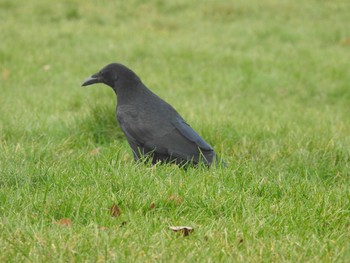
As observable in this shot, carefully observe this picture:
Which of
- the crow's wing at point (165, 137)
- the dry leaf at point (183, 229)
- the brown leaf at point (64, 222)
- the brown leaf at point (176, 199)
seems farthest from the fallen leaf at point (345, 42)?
the brown leaf at point (64, 222)

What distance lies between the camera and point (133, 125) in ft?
16.1

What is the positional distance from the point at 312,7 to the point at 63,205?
12.8 metres

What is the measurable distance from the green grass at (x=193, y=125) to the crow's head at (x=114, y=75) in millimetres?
542

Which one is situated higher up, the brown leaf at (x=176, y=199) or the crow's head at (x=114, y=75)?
the crow's head at (x=114, y=75)

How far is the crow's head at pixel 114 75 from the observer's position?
5.32 m

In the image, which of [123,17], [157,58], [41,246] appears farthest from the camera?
[123,17]

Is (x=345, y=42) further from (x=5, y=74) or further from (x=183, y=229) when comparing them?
(x=183, y=229)

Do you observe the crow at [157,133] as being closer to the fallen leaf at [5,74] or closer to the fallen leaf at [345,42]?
the fallen leaf at [5,74]

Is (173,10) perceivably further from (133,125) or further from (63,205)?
(63,205)

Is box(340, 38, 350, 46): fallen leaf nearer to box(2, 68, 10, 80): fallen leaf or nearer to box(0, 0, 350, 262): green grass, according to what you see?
box(0, 0, 350, 262): green grass

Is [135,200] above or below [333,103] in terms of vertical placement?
above

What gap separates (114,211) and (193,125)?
2.58 m

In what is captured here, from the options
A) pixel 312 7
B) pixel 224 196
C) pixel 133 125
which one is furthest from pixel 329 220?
pixel 312 7

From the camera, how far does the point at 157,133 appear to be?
15.9 ft
